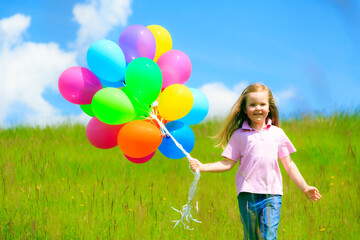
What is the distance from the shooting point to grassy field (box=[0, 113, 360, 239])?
3211 millimetres

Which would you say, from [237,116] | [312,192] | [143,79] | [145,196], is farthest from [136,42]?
[312,192]

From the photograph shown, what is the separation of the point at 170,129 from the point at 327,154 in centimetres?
353

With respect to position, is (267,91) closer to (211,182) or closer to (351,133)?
(211,182)

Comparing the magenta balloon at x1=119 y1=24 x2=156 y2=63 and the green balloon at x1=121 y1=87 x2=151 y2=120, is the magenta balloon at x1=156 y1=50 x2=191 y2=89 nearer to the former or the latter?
the magenta balloon at x1=119 y1=24 x2=156 y2=63

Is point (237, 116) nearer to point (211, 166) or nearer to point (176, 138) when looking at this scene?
point (211, 166)

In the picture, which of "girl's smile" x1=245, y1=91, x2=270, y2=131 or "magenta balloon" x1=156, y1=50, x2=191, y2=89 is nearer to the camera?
"girl's smile" x1=245, y1=91, x2=270, y2=131

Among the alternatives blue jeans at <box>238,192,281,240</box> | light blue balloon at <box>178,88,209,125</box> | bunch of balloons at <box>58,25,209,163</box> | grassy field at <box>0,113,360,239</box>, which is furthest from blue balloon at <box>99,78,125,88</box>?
blue jeans at <box>238,192,281,240</box>

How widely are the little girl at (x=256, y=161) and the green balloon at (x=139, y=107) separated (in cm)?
66

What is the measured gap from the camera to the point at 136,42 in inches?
129

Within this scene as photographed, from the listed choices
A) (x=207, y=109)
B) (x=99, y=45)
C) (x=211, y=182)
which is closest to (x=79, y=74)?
(x=99, y=45)

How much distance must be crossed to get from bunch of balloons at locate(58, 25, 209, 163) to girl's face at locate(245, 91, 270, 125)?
0.57 m

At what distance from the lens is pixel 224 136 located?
2.99 metres

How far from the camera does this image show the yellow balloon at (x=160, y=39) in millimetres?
3635

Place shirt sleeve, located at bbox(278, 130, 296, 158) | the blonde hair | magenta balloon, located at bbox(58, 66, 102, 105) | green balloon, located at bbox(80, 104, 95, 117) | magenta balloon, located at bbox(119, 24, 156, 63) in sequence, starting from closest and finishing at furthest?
1. shirt sleeve, located at bbox(278, 130, 296, 158)
2. the blonde hair
3. magenta balloon, located at bbox(58, 66, 102, 105)
4. magenta balloon, located at bbox(119, 24, 156, 63)
5. green balloon, located at bbox(80, 104, 95, 117)
